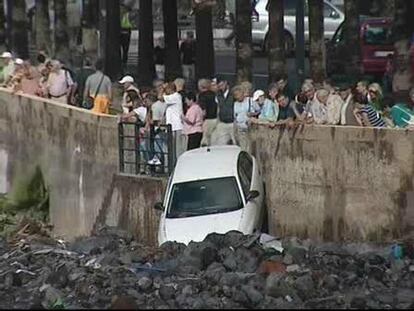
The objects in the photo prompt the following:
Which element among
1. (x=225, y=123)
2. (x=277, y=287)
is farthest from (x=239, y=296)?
(x=225, y=123)

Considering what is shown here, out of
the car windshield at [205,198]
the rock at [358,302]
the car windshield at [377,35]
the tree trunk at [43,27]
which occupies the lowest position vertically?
the rock at [358,302]

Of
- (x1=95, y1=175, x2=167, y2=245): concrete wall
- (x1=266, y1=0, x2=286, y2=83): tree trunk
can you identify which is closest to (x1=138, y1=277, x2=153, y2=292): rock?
(x1=95, y1=175, x2=167, y2=245): concrete wall

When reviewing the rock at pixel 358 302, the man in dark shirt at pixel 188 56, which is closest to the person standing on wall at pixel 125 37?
the man in dark shirt at pixel 188 56

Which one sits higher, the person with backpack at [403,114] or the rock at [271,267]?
the person with backpack at [403,114]

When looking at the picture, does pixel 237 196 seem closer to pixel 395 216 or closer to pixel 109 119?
pixel 395 216

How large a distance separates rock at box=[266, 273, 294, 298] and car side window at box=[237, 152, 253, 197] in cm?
303

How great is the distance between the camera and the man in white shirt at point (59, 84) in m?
32.5

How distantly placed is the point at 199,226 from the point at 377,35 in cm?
1693

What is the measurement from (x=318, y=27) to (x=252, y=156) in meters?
7.31

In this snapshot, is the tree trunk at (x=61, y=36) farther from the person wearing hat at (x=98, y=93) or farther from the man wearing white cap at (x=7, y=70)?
the person wearing hat at (x=98, y=93)

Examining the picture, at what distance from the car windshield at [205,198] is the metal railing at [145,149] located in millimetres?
1971

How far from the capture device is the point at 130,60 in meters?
50.9

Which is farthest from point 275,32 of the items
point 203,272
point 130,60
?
point 130,60

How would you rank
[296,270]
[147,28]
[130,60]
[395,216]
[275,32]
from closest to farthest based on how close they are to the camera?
[296,270] → [395,216] → [275,32] → [147,28] → [130,60]
